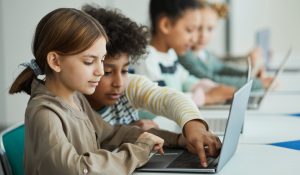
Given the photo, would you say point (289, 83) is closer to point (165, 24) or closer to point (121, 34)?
point (165, 24)

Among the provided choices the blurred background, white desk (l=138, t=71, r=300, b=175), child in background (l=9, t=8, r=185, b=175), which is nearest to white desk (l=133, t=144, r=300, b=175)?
white desk (l=138, t=71, r=300, b=175)

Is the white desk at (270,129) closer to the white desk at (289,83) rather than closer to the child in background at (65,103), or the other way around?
the child in background at (65,103)

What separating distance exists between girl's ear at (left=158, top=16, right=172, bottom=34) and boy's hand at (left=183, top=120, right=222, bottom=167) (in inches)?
50.3

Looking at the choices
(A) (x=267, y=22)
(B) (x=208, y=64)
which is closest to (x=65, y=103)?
(B) (x=208, y=64)

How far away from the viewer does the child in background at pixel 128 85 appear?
1753 mm

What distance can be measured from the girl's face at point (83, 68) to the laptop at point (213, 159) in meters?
0.23

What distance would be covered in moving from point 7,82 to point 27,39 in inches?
10.3

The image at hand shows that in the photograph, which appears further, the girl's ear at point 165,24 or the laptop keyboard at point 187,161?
the girl's ear at point 165,24

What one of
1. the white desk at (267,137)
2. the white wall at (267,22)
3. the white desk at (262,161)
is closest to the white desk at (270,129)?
the white desk at (267,137)

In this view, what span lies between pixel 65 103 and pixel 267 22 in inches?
210

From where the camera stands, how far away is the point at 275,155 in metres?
1.61

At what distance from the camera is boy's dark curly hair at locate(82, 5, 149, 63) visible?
5.89 feet

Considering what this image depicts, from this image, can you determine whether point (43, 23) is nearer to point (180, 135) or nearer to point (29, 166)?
point (29, 166)

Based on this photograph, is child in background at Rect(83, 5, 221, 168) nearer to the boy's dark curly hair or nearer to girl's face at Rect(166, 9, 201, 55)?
the boy's dark curly hair
